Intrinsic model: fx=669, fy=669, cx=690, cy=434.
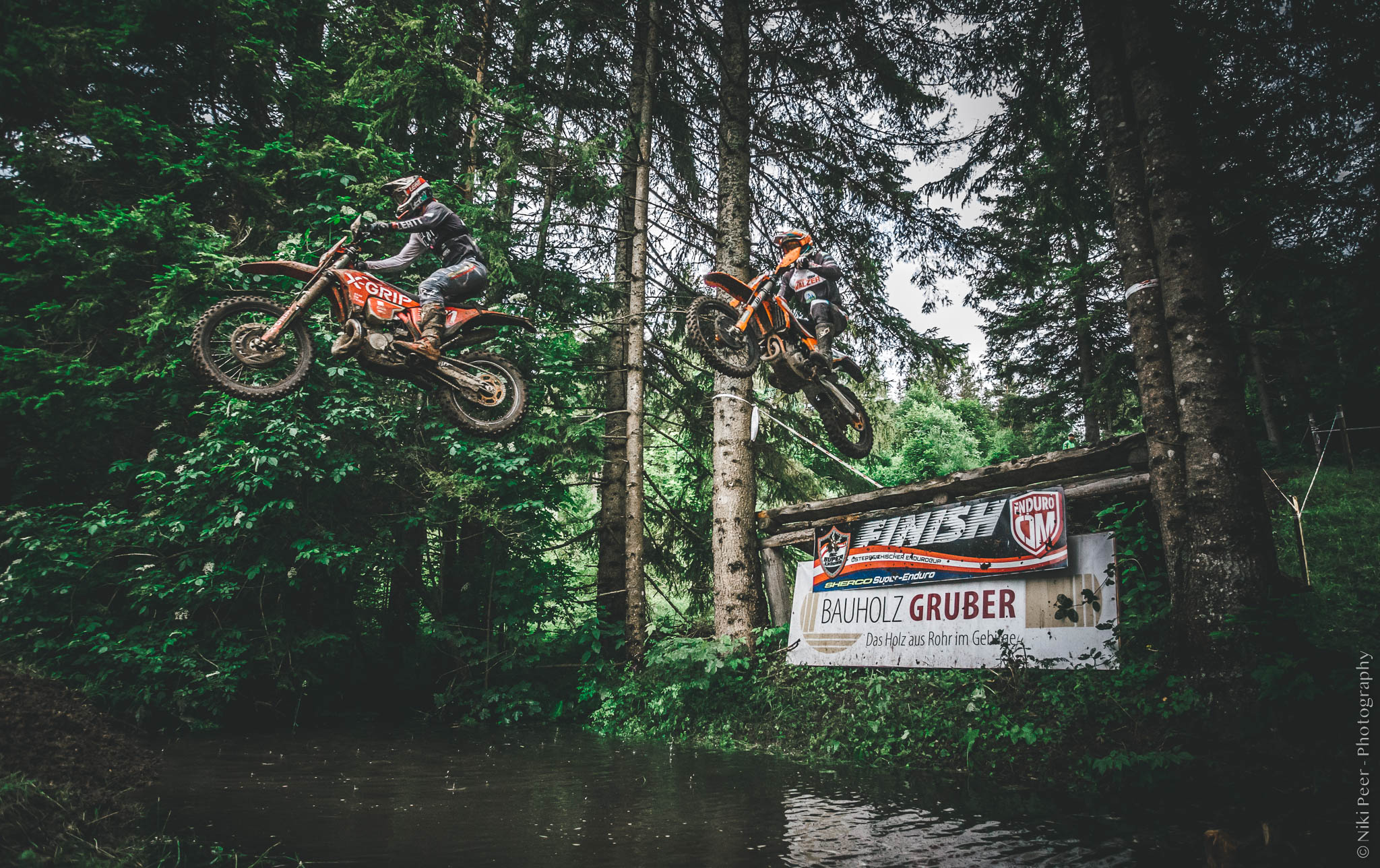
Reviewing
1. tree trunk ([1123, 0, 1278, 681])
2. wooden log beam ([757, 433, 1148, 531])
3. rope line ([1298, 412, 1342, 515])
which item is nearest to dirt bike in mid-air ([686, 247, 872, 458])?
wooden log beam ([757, 433, 1148, 531])

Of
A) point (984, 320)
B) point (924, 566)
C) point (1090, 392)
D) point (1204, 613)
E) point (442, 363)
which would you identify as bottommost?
point (1204, 613)

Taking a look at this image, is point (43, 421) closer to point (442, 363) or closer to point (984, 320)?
point (442, 363)

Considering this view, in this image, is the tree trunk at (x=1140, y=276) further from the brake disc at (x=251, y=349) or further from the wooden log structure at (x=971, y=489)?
the brake disc at (x=251, y=349)

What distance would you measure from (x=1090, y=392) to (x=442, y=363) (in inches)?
536

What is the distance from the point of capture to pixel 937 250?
1077 cm

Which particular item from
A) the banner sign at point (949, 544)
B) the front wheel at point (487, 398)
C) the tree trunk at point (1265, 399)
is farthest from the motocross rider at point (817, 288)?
the tree trunk at point (1265, 399)

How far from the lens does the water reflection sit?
390cm

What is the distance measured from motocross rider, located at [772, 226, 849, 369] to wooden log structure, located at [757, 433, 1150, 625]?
1.97 metres

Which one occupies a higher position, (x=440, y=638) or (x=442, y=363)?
(x=442, y=363)

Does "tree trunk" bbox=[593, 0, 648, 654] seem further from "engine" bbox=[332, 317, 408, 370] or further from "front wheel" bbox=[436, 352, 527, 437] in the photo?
"engine" bbox=[332, 317, 408, 370]

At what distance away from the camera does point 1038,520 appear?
6742 millimetres

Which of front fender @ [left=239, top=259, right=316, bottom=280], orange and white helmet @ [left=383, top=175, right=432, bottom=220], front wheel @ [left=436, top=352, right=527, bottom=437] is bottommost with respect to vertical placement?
front wheel @ [left=436, top=352, right=527, bottom=437]

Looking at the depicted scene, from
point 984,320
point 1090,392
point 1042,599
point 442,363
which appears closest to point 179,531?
point 442,363

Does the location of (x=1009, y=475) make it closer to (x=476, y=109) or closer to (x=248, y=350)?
(x=248, y=350)
